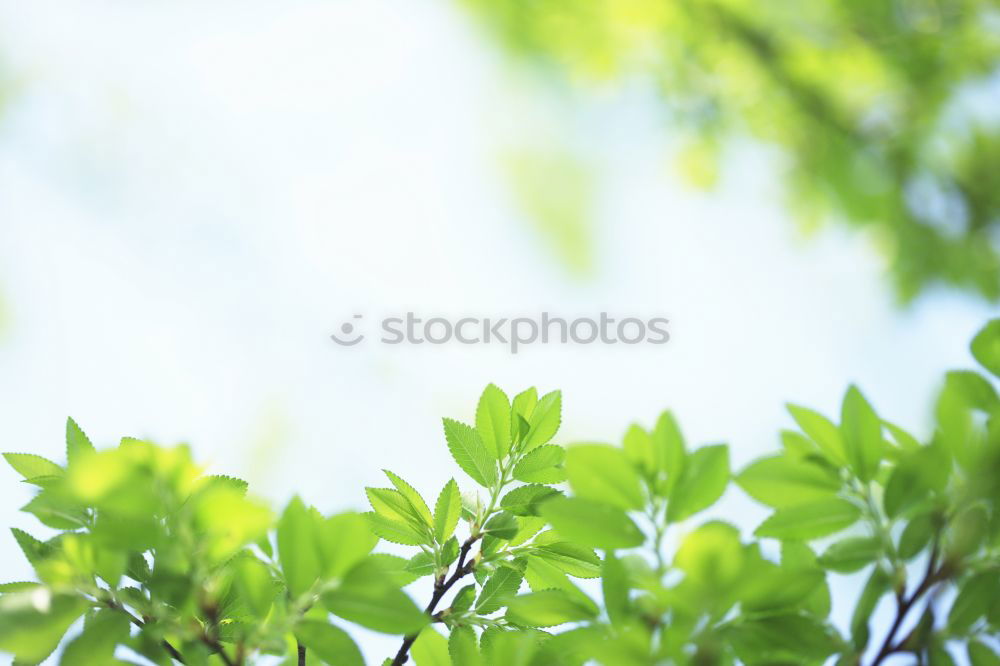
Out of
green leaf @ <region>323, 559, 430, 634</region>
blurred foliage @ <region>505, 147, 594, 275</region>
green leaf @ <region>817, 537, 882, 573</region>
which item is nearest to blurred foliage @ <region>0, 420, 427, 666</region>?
green leaf @ <region>323, 559, 430, 634</region>

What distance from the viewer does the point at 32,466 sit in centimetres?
44

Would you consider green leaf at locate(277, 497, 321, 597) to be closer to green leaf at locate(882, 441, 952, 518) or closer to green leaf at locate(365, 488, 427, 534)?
green leaf at locate(365, 488, 427, 534)

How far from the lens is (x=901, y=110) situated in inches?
95.9

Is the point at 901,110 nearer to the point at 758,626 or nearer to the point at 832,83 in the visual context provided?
the point at 832,83

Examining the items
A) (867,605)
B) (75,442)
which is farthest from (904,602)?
(75,442)

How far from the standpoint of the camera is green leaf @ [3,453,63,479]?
0.43 metres

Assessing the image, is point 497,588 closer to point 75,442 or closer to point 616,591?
point 616,591

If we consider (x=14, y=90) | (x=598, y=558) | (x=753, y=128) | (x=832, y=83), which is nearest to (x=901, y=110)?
(x=832, y=83)

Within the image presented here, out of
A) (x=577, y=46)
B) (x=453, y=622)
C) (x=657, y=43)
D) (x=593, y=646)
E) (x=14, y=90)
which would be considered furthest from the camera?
(x=14, y=90)

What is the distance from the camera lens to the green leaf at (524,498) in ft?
1.49

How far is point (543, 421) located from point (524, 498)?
0.06 m

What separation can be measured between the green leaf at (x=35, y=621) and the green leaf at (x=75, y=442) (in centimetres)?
9

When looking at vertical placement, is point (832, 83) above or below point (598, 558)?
above

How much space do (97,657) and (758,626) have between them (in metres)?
0.32
